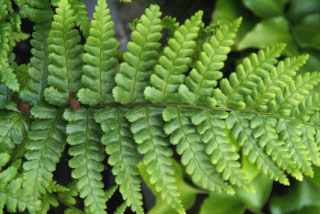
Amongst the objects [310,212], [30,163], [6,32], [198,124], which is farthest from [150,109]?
[310,212]

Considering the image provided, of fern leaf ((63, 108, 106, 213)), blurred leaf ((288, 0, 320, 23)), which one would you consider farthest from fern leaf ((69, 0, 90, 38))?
blurred leaf ((288, 0, 320, 23))

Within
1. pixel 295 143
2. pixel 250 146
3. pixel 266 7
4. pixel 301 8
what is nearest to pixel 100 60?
pixel 250 146

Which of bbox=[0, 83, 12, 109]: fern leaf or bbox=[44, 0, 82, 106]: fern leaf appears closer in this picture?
bbox=[44, 0, 82, 106]: fern leaf

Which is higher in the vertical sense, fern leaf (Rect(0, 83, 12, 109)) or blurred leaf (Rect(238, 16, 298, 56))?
blurred leaf (Rect(238, 16, 298, 56))

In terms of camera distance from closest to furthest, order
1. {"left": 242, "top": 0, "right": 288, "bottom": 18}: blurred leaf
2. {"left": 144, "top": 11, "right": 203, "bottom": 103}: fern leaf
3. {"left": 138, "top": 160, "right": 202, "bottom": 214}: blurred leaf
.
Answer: {"left": 144, "top": 11, "right": 203, "bottom": 103}: fern leaf, {"left": 138, "top": 160, "right": 202, "bottom": 214}: blurred leaf, {"left": 242, "top": 0, "right": 288, "bottom": 18}: blurred leaf

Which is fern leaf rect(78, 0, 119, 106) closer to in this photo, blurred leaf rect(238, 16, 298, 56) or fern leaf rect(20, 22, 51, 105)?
fern leaf rect(20, 22, 51, 105)

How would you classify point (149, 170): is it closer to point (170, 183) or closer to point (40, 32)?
point (170, 183)
